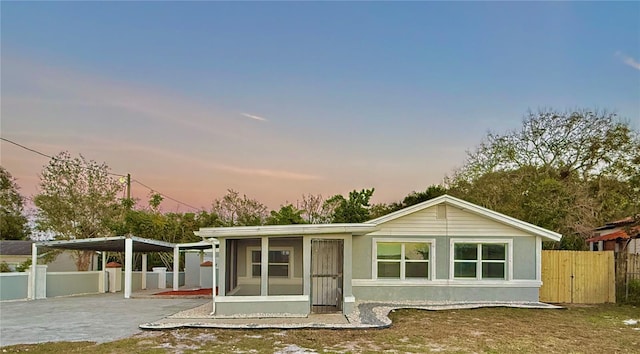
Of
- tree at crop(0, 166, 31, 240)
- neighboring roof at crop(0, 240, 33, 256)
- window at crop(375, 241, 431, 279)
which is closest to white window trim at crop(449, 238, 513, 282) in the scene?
window at crop(375, 241, 431, 279)

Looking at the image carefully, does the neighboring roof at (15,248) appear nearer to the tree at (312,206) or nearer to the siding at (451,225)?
the tree at (312,206)

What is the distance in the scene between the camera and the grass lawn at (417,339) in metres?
8.70

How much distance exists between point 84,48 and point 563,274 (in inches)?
637

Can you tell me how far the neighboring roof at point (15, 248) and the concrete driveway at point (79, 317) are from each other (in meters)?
11.6

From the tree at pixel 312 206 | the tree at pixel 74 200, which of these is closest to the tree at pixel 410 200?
the tree at pixel 312 206

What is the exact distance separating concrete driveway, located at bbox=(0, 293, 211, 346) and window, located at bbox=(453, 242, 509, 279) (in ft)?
26.7

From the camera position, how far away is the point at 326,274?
13797 mm

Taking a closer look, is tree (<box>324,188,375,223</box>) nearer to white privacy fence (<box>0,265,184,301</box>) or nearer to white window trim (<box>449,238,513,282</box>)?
white window trim (<box>449,238,513,282</box>)

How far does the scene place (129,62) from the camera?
51.5ft

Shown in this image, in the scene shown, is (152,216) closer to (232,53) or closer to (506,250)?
(232,53)

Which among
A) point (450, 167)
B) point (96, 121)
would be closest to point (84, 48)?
point (96, 121)

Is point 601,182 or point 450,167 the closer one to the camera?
point 601,182

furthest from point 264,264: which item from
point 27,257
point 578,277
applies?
point 27,257

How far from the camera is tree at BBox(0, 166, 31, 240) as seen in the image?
1391 inches
